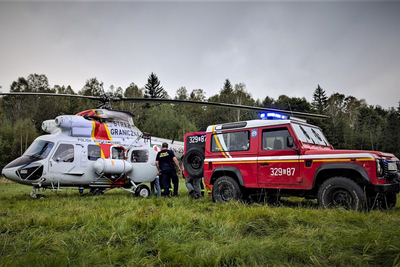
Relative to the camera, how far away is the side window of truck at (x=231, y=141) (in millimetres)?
7219

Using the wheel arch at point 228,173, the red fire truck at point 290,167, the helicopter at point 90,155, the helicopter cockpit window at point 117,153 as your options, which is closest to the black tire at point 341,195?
the red fire truck at point 290,167

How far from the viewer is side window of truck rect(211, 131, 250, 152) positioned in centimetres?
722

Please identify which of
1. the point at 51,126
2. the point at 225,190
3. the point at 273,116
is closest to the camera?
the point at 273,116

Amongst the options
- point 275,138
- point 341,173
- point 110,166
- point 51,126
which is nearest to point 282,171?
point 275,138

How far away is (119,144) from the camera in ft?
33.8

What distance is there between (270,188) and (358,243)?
3424 mm

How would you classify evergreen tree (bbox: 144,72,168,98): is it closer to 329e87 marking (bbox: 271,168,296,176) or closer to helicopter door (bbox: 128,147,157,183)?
helicopter door (bbox: 128,147,157,183)

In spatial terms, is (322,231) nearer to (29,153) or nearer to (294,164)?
(294,164)

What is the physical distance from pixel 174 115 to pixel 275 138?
3690 centimetres

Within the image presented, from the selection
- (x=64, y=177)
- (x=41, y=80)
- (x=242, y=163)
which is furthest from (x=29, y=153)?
(x=41, y=80)

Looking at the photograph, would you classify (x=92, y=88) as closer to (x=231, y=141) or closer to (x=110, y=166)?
(x=110, y=166)

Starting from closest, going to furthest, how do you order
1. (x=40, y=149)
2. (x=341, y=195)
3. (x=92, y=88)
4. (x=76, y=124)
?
→ (x=341, y=195), (x=40, y=149), (x=76, y=124), (x=92, y=88)

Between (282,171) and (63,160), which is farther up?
(63,160)

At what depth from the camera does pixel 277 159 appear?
6.48 metres
